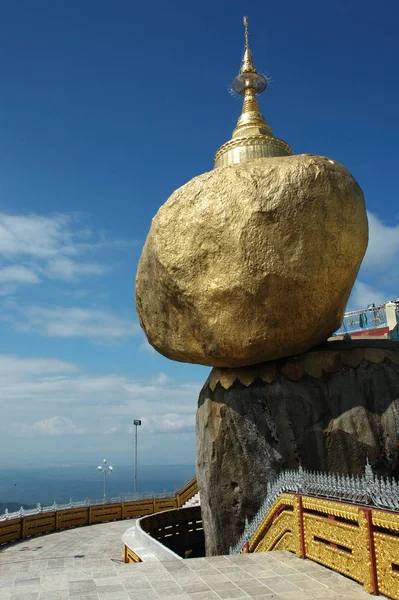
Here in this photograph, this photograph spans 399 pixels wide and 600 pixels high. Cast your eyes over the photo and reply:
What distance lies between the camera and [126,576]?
275 inches

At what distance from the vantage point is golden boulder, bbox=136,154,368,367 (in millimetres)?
11664

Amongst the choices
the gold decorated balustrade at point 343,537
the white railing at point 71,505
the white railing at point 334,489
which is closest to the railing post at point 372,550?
the gold decorated balustrade at point 343,537

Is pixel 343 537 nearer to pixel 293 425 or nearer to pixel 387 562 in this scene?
pixel 387 562

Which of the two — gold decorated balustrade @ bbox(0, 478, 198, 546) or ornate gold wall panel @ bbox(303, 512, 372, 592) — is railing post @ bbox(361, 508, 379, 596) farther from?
gold decorated balustrade @ bbox(0, 478, 198, 546)

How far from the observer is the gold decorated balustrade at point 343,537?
619 cm

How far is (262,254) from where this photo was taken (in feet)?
38.2

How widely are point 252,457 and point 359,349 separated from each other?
12.7 feet

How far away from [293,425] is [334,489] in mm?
4009

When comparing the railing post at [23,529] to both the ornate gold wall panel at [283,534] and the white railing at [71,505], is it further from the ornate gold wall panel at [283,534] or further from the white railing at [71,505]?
the ornate gold wall panel at [283,534]

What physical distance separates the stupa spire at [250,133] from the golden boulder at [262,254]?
9.63 feet

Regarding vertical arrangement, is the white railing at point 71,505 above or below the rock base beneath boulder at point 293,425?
below

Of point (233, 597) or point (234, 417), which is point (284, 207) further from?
point (233, 597)

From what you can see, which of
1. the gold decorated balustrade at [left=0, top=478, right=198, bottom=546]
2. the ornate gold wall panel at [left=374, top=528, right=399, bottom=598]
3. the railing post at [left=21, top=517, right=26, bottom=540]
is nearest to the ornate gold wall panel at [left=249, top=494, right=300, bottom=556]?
the ornate gold wall panel at [left=374, top=528, right=399, bottom=598]

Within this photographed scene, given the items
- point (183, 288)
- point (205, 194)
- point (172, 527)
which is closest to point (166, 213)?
point (205, 194)
